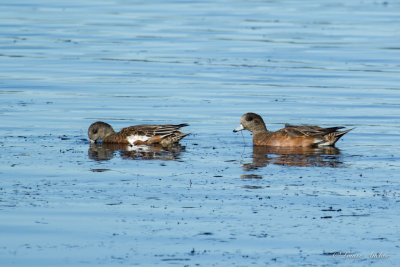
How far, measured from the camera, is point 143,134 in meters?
13.8

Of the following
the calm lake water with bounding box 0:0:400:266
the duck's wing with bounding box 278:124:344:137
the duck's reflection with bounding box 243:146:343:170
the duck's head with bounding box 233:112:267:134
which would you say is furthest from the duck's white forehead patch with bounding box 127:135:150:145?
the duck's wing with bounding box 278:124:344:137

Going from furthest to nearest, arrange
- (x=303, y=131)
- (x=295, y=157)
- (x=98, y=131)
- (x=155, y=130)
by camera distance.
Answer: (x=98, y=131), (x=155, y=130), (x=303, y=131), (x=295, y=157)

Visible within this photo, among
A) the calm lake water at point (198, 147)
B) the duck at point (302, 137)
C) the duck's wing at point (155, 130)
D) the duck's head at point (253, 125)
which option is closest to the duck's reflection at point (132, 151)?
the calm lake water at point (198, 147)

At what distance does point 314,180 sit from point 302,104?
651 centimetres

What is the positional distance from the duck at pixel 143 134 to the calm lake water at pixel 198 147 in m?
0.23

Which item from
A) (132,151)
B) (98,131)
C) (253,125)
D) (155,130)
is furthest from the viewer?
(253,125)

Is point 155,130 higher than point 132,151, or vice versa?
point 155,130

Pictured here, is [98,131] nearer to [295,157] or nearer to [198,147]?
[198,147]

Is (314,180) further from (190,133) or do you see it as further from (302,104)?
(302,104)

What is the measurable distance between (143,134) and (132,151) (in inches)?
20.1

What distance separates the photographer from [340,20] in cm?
3119

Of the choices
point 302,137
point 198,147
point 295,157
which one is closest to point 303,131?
point 302,137

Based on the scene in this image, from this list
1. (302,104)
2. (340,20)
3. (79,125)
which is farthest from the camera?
(340,20)

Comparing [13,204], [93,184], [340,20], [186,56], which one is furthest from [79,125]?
[340,20]
